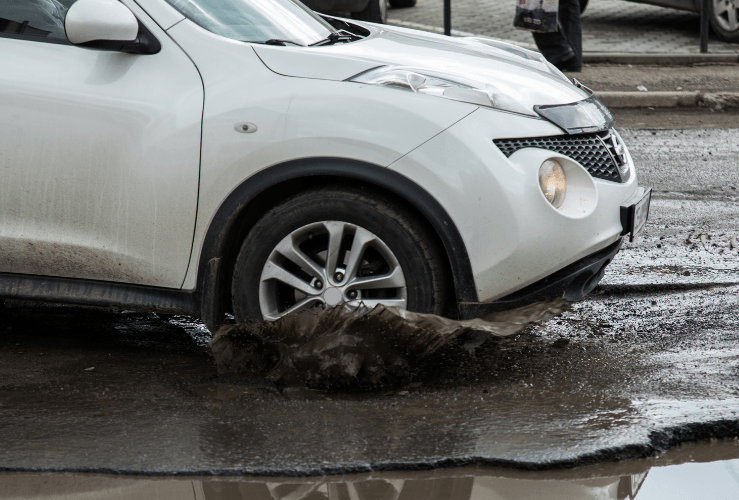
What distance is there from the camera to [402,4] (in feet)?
45.5

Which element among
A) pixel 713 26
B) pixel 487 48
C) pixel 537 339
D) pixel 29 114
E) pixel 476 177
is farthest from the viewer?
pixel 713 26

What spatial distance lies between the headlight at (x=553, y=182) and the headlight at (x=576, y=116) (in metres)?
0.19

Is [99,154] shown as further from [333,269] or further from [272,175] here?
[333,269]

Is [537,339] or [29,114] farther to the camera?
[537,339]

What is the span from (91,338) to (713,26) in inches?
399

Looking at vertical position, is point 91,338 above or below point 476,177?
below

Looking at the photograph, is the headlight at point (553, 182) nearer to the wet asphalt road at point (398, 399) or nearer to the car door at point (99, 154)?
the wet asphalt road at point (398, 399)

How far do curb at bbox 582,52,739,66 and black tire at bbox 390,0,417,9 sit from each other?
14.5 ft

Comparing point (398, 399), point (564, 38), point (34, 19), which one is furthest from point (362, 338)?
point (564, 38)

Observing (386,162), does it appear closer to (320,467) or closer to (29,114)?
(320,467)

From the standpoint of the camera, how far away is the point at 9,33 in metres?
3.19

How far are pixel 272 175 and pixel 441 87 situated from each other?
0.70 metres

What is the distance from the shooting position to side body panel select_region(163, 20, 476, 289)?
2898mm

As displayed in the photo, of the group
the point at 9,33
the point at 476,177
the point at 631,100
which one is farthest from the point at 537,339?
the point at 631,100
